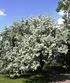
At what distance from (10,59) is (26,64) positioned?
2519mm

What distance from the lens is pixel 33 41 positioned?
31766 mm

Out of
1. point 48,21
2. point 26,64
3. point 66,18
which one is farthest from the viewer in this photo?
point 66,18

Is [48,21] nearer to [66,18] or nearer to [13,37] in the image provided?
[13,37]

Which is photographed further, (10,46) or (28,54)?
(10,46)

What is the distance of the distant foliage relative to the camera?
1229 inches

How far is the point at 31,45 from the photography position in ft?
105

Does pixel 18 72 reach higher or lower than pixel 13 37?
lower

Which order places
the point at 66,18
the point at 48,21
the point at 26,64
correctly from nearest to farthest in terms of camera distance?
1. the point at 26,64
2. the point at 48,21
3. the point at 66,18

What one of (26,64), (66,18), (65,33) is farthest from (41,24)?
(66,18)

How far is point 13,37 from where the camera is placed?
34.8 meters

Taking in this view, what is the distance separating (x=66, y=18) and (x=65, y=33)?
50.8 feet

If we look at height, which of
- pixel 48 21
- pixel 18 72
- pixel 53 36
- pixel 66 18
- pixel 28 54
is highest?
pixel 66 18

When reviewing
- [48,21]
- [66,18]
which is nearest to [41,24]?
[48,21]

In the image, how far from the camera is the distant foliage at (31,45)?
31.2m
